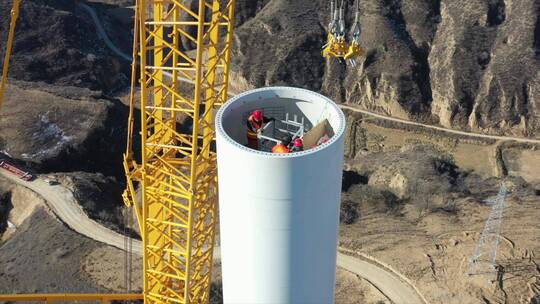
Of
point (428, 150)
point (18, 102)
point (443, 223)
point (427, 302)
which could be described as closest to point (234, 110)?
point (427, 302)

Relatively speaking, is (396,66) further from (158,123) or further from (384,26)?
(158,123)

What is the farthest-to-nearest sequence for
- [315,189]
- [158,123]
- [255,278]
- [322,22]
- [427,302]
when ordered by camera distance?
[322,22] → [427,302] → [158,123] → [255,278] → [315,189]

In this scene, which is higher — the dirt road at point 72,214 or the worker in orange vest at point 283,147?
the worker in orange vest at point 283,147

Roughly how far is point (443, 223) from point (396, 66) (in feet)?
105

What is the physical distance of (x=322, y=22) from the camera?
3147 inches

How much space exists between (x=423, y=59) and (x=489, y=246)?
129 ft

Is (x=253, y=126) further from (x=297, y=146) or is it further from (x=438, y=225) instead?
(x=438, y=225)

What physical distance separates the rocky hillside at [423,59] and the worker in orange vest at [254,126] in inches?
2296

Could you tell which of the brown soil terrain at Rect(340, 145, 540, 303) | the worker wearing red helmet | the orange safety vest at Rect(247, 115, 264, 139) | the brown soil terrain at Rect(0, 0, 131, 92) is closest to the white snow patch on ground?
the brown soil terrain at Rect(0, 0, 131, 92)

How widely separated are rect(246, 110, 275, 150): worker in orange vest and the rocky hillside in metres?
58.3

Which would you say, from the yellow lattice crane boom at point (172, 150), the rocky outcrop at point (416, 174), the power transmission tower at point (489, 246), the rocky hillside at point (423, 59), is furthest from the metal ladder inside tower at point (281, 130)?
the rocky hillside at point (423, 59)

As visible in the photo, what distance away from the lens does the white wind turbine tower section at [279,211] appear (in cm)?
1244

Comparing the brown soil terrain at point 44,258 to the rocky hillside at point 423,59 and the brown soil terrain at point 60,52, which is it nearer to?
the brown soil terrain at point 60,52

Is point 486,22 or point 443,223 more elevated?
point 486,22
